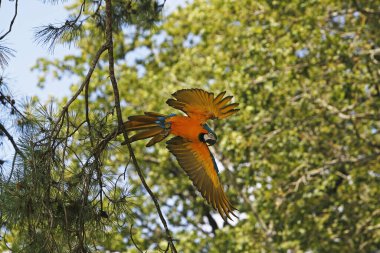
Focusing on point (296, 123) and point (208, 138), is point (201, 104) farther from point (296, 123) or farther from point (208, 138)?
point (296, 123)

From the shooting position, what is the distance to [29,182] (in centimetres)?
231

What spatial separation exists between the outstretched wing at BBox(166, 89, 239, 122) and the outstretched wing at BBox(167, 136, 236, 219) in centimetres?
14

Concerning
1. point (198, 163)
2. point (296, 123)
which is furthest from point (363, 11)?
point (198, 163)

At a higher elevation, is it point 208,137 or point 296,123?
point 296,123

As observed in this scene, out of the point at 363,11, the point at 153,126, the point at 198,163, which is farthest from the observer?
the point at 363,11

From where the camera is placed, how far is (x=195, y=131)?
104 inches

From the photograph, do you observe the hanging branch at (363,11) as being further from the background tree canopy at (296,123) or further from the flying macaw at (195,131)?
the flying macaw at (195,131)

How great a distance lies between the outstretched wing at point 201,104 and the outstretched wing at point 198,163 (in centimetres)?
14

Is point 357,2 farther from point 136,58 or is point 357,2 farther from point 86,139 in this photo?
point 86,139

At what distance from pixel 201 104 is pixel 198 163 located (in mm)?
265

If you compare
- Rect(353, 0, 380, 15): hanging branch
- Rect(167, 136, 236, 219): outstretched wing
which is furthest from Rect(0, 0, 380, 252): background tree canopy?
Rect(167, 136, 236, 219): outstretched wing

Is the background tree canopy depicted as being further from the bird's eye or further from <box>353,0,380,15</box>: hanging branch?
the bird's eye

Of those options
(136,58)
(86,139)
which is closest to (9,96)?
(86,139)

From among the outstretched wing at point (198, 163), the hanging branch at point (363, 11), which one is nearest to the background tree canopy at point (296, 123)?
the hanging branch at point (363, 11)
